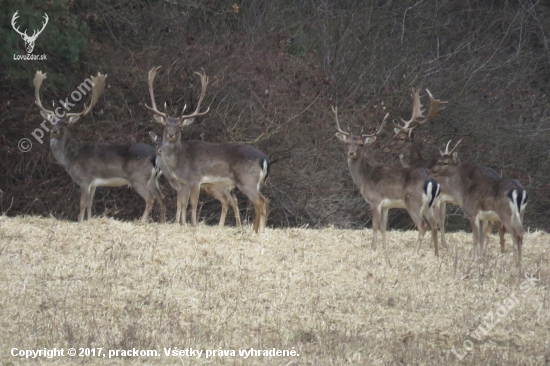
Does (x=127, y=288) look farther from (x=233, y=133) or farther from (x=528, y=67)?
(x=528, y=67)

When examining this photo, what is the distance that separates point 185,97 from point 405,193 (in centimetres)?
615

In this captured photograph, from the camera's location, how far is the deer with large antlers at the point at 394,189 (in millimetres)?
12328

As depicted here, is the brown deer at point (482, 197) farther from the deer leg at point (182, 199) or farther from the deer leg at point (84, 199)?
the deer leg at point (84, 199)

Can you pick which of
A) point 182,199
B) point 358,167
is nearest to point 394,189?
point 358,167

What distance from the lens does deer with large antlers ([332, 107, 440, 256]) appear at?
12.3 m

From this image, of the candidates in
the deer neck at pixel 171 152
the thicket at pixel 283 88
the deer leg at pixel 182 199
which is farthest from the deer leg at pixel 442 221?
the thicket at pixel 283 88

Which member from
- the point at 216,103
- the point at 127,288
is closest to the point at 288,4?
the point at 216,103

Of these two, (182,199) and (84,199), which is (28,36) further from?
(182,199)

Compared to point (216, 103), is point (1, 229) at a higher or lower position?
lower

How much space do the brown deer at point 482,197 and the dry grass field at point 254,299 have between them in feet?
1.40

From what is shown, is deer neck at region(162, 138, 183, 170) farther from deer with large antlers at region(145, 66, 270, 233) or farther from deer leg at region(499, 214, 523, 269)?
deer leg at region(499, 214, 523, 269)

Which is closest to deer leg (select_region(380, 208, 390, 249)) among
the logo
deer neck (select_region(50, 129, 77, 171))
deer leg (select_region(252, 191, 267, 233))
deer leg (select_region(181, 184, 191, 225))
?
deer leg (select_region(252, 191, 267, 233))

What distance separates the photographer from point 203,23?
18969 millimetres

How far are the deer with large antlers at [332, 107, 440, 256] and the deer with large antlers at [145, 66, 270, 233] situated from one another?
1.30m
